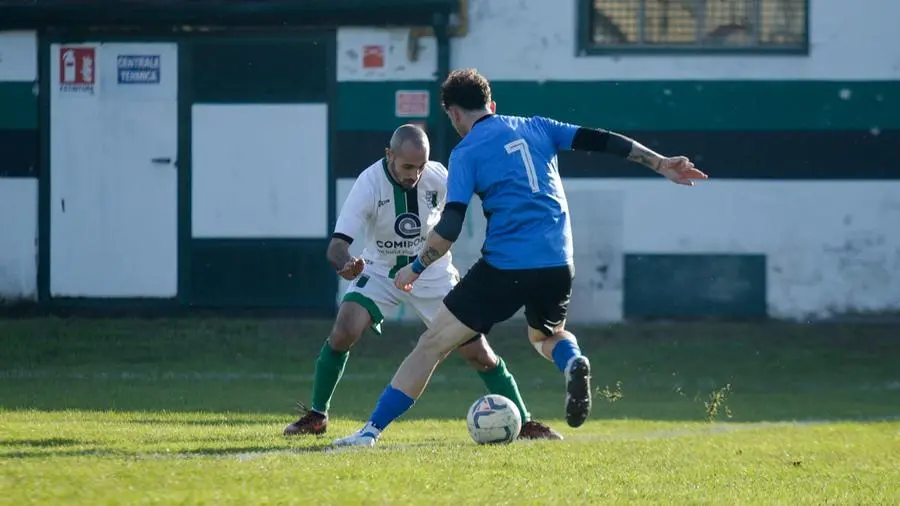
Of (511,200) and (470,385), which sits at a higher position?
(511,200)

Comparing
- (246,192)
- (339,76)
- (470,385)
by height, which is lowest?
(470,385)

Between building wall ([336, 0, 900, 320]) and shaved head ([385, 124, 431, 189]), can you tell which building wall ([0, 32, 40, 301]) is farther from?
shaved head ([385, 124, 431, 189])

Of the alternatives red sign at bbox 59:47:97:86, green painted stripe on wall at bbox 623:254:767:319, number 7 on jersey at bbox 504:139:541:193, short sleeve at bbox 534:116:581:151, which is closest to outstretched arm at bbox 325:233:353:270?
number 7 on jersey at bbox 504:139:541:193

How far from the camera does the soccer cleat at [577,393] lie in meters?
8.53

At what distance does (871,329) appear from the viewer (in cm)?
1689

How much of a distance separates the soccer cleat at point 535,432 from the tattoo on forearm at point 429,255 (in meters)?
1.46

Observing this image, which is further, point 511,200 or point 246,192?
point 246,192

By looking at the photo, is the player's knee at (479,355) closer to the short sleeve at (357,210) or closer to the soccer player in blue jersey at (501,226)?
the soccer player in blue jersey at (501,226)

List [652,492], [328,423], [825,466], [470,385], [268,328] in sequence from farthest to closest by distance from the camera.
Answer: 1. [268,328]
2. [470,385]
3. [328,423]
4. [825,466]
5. [652,492]

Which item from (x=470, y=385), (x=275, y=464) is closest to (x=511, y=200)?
(x=275, y=464)

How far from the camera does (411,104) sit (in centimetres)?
1728

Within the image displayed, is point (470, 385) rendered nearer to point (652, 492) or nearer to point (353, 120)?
point (353, 120)

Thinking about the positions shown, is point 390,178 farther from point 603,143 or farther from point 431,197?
point 603,143

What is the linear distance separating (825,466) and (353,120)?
31.5 feet
